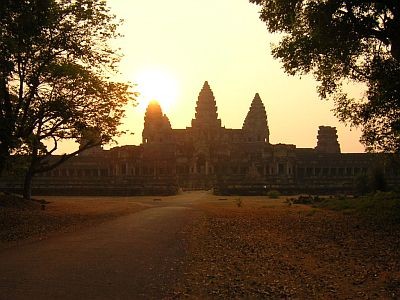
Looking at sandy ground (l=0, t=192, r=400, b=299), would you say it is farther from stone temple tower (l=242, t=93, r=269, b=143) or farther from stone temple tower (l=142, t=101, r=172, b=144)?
stone temple tower (l=242, t=93, r=269, b=143)

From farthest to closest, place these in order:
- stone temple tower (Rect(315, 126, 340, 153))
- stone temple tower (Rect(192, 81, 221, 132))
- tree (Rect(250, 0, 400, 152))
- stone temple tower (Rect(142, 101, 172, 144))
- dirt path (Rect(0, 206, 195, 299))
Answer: stone temple tower (Rect(315, 126, 340, 153)) < stone temple tower (Rect(192, 81, 221, 132)) < stone temple tower (Rect(142, 101, 172, 144)) < tree (Rect(250, 0, 400, 152)) < dirt path (Rect(0, 206, 195, 299))

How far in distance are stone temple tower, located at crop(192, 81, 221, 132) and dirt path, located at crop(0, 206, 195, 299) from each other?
57182 mm

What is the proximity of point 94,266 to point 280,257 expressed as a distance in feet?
13.2

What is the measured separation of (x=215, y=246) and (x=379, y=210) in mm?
9659

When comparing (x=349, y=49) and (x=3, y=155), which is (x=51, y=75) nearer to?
(x=3, y=155)

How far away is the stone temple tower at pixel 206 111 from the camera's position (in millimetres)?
70188

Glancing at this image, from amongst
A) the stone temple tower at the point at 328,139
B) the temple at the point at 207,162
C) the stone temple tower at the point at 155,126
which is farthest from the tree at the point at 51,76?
the stone temple tower at the point at 328,139

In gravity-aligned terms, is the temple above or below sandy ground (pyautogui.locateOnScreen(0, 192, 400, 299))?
above

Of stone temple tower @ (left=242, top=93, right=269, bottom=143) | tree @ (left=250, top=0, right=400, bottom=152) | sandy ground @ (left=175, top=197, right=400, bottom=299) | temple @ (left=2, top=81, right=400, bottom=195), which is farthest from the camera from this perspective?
stone temple tower @ (left=242, top=93, right=269, bottom=143)

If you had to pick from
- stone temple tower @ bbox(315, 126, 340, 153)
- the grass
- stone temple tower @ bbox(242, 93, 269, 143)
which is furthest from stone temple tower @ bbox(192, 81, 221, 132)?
the grass

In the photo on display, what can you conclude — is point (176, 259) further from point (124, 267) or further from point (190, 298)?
point (190, 298)

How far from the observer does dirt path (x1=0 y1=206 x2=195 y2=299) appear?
6.69 metres

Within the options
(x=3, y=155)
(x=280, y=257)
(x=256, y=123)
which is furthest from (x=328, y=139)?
(x=280, y=257)

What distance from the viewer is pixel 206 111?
71.9 metres
